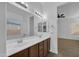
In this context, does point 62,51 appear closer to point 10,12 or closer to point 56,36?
point 56,36

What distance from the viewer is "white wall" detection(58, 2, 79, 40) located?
3739 mm

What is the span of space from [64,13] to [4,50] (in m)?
3.32

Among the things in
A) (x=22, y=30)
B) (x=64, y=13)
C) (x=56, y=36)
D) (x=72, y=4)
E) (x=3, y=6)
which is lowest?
(x=56, y=36)

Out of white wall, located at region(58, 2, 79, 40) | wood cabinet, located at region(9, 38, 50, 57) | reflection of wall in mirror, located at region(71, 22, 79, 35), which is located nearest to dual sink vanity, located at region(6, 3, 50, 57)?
wood cabinet, located at region(9, 38, 50, 57)

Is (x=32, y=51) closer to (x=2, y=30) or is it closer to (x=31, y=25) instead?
(x=2, y=30)

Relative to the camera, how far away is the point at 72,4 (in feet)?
12.2

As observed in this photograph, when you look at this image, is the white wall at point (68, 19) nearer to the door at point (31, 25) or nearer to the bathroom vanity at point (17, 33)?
the bathroom vanity at point (17, 33)

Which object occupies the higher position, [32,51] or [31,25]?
[31,25]

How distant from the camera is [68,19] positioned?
411 cm

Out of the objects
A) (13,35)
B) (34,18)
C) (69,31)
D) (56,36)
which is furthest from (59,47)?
(13,35)

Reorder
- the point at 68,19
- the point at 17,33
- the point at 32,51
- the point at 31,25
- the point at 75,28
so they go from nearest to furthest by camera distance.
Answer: the point at 32,51 → the point at 17,33 → the point at 31,25 → the point at 75,28 → the point at 68,19

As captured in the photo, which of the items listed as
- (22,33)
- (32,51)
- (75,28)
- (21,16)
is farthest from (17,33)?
(75,28)

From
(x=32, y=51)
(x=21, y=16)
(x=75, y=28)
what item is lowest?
(x=32, y=51)

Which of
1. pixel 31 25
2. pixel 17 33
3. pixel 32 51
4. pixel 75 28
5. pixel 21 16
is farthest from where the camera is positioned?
pixel 75 28
